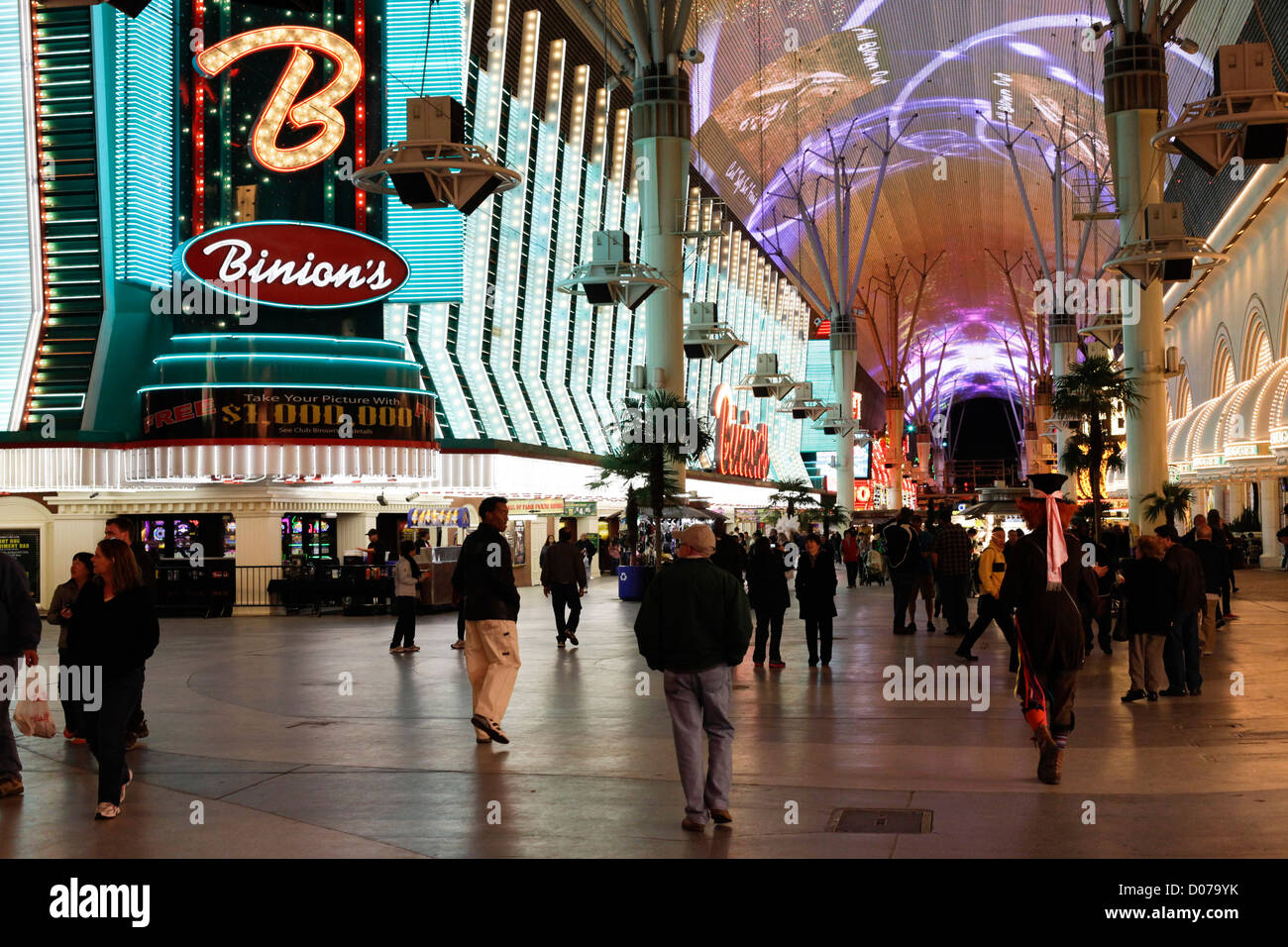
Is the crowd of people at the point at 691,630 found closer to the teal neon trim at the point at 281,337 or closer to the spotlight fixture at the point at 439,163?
the spotlight fixture at the point at 439,163

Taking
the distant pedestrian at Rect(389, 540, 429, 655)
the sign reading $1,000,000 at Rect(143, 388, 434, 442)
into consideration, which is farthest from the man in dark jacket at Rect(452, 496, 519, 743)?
the sign reading $1,000,000 at Rect(143, 388, 434, 442)

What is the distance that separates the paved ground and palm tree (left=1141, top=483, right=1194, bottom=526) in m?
9.56

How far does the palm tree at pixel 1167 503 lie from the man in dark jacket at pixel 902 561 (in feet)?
23.6

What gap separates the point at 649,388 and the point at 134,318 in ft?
31.4

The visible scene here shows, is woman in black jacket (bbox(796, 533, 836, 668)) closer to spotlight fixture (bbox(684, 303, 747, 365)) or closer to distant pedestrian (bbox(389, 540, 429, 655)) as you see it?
distant pedestrian (bbox(389, 540, 429, 655))

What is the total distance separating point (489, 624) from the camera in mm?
9555

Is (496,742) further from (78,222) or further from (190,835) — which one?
(78,222)

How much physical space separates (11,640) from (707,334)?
855 inches

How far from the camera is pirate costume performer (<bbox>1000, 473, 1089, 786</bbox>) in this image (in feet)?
25.6

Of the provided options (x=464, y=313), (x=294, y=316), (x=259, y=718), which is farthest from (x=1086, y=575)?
(x=464, y=313)

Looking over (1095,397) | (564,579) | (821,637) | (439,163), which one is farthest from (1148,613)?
(1095,397)

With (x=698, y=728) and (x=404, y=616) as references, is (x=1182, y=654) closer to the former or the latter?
(x=698, y=728)

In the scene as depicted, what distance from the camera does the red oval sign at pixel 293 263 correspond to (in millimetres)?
23953

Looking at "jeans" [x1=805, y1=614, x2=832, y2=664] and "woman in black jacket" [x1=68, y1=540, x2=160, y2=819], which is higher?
"woman in black jacket" [x1=68, y1=540, x2=160, y2=819]
